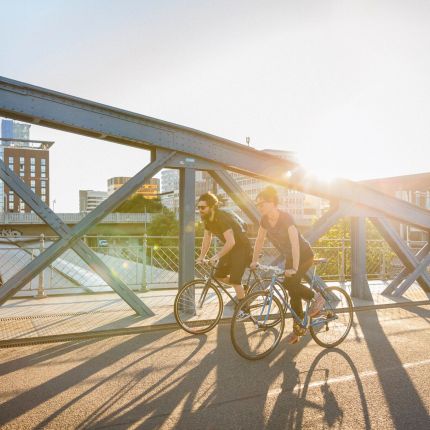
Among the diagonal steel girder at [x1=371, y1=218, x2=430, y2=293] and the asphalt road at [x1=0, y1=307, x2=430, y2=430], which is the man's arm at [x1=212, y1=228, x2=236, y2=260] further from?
the diagonal steel girder at [x1=371, y1=218, x2=430, y2=293]

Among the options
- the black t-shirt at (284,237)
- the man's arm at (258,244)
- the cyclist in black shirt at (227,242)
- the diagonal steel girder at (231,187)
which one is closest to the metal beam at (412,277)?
the diagonal steel girder at (231,187)

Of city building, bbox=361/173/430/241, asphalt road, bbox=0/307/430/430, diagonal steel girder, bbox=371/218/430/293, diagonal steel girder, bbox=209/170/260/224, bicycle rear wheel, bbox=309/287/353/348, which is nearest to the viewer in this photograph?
asphalt road, bbox=0/307/430/430

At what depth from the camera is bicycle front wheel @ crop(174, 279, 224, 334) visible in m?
6.31

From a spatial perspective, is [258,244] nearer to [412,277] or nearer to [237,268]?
[237,268]

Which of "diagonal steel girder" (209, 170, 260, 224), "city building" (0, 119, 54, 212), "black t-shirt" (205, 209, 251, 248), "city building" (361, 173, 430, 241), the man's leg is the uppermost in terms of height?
"city building" (0, 119, 54, 212)

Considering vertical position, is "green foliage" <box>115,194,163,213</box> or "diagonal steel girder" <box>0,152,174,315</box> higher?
"green foliage" <box>115,194,163,213</box>

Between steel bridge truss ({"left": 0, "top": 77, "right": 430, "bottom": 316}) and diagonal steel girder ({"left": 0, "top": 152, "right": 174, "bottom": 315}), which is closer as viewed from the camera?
diagonal steel girder ({"left": 0, "top": 152, "right": 174, "bottom": 315})

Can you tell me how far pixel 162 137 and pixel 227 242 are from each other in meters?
2.32

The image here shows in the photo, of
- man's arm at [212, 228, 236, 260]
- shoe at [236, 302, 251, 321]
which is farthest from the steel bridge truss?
shoe at [236, 302, 251, 321]

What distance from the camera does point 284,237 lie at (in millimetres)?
5664

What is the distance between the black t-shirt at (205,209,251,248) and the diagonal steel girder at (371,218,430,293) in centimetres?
454

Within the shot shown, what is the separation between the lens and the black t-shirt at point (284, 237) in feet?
18.4

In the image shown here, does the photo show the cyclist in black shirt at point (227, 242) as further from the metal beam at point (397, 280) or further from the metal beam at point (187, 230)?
the metal beam at point (397, 280)

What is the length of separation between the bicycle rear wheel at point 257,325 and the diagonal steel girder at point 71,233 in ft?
8.66
